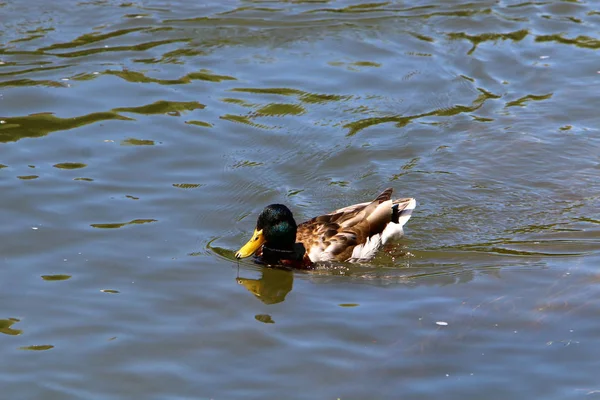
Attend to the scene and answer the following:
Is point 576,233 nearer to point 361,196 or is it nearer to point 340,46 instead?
point 361,196

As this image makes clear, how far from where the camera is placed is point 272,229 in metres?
10.5

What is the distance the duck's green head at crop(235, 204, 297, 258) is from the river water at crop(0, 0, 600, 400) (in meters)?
0.28

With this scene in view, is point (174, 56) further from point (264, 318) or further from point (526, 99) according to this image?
point (264, 318)

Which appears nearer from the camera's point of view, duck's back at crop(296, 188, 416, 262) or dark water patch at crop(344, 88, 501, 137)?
duck's back at crop(296, 188, 416, 262)

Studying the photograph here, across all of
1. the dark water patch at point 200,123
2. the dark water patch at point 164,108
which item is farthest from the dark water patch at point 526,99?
the dark water patch at point 164,108

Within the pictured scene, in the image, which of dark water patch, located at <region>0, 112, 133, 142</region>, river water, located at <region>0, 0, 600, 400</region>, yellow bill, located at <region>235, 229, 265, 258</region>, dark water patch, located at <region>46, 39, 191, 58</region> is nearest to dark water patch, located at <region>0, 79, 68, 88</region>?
river water, located at <region>0, 0, 600, 400</region>

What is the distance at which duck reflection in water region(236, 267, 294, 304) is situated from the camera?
9.88m

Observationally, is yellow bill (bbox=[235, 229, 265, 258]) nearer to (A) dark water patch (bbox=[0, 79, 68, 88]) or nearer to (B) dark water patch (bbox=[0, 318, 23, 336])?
(B) dark water patch (bbox=[0, 318, 23, 336])

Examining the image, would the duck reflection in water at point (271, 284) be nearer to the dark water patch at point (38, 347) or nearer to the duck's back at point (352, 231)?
the duck's back at point (352, 231)

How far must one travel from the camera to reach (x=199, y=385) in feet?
25.9

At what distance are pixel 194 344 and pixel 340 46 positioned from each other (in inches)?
334

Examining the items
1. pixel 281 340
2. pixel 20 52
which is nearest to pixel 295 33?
pixel 20 52

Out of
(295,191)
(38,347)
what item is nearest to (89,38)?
(295,191)

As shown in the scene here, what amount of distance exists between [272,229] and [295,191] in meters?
1.57
